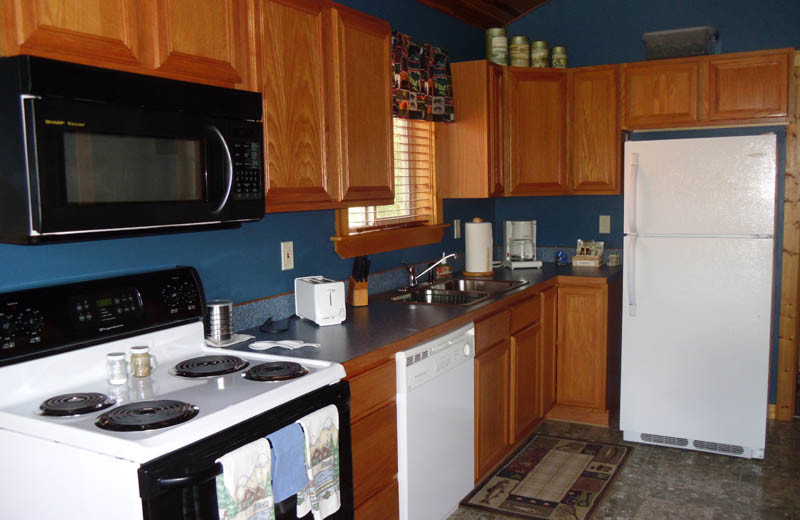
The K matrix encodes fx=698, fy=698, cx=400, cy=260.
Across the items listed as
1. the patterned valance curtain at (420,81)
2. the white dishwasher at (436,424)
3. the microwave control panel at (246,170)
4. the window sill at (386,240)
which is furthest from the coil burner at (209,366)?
the patterned valance curtain at (420,81)

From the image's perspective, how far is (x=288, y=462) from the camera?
5.94ft

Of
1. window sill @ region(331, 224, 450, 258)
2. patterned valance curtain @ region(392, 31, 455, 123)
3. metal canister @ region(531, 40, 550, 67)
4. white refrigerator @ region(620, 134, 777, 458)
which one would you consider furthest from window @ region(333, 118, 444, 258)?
white refrigerator @ region(620, 134, 777, 458)

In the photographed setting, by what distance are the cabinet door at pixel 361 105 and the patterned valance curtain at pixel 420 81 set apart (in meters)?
0.40

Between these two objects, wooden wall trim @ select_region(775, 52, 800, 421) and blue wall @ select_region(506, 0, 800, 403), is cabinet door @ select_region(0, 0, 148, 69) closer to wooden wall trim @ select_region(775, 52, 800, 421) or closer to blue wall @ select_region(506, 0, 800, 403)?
blue wall @ select_region(506, 0, 800, 403)

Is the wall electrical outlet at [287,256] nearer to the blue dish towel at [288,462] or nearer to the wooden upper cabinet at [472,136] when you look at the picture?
the blue dish towel at [288,462]

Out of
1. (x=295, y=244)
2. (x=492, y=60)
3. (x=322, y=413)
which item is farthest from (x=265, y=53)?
(x=492, y=60)

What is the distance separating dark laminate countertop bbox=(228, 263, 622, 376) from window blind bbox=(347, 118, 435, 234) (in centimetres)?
44

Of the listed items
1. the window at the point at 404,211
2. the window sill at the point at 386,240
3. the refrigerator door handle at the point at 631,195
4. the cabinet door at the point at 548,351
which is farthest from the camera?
the cabinet door at the point at 548,351

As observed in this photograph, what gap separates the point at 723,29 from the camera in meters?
4.18

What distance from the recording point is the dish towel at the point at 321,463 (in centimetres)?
188

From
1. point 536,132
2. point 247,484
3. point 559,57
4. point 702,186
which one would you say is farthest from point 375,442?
point 559,57

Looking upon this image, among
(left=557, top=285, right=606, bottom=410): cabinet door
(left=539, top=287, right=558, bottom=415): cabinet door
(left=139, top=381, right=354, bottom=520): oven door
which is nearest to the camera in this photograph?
(left=139, top=381, right=354, bottom=520): oven door

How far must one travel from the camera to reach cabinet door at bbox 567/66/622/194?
165 inches

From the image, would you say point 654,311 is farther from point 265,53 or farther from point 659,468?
point 265,53
